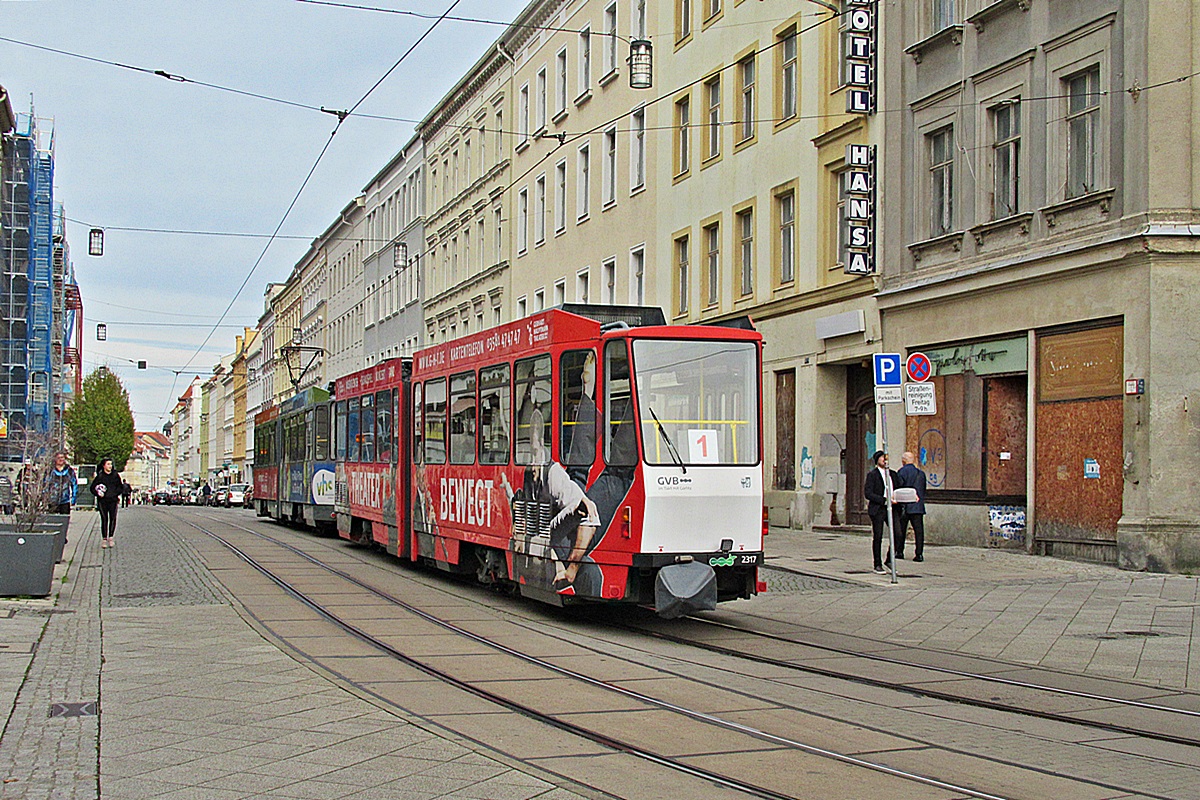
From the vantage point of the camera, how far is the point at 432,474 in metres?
18.6

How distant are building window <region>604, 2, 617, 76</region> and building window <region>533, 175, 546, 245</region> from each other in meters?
7.26

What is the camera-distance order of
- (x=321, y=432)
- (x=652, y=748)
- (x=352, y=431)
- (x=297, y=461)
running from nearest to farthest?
(x=652, y=748) < (x=352, y=431) < (x=321, y=432) < (x=297, y=461)

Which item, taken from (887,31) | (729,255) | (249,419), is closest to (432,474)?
(887,31)

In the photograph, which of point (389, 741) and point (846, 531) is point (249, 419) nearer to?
point (846, 531)

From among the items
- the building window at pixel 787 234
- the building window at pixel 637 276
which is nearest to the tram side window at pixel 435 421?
the building window at pixel 787 234

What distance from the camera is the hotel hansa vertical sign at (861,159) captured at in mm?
25188

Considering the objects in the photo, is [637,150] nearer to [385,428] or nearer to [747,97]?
[747,97]

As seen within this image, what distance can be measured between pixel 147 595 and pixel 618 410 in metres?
7.06

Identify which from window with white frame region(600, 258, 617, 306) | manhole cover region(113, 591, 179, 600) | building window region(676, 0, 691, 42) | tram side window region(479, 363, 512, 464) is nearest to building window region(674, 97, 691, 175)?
building window region(676, 0, 691, 42)

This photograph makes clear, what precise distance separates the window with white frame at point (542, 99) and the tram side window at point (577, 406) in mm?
33928

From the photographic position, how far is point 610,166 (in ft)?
134

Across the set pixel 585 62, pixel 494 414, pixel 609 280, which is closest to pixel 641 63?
pixel 609 280

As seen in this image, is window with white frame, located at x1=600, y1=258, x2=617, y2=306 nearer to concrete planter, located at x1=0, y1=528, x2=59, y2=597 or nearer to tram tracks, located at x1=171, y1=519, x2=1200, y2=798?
concrete planter, located at x1=0, y1=528, x2=59, y2=597

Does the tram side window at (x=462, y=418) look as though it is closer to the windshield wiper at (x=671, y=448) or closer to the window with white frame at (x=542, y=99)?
the windshield wiper at (x=671, y=448)
